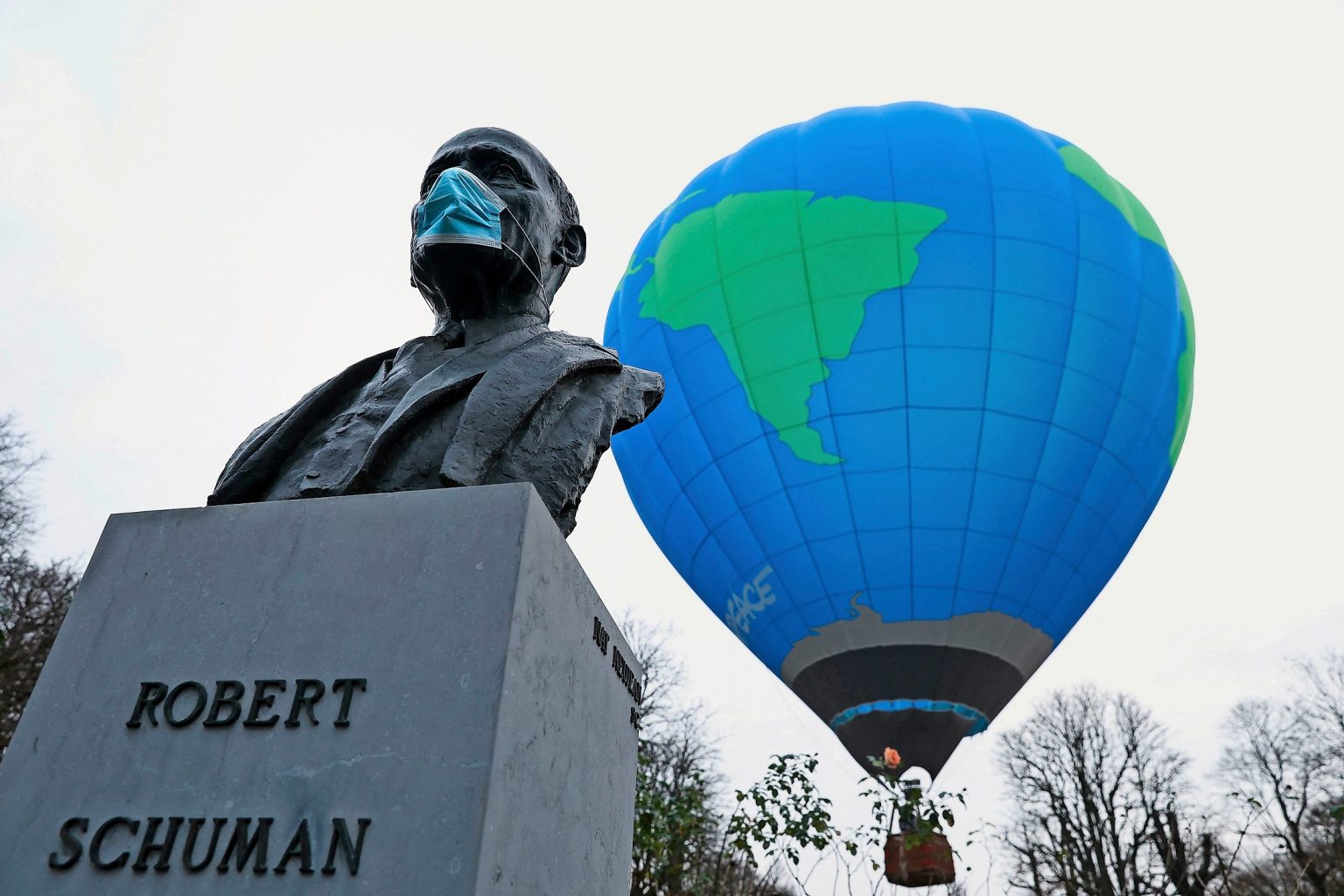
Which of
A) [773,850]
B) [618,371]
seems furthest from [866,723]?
[618,371]

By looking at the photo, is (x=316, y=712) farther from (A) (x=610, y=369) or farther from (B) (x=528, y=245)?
(B) (x=528, y=245)

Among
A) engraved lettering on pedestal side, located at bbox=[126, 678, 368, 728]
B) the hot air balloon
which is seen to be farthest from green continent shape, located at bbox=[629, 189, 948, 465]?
engraved lettering on pedestal side, located at bbox=[126, 678, 368, 728]

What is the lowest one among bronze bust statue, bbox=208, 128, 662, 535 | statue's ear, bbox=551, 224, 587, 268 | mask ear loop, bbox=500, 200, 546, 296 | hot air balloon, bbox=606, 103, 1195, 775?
bronze bust statue, bbox=208, 128, 662, 535

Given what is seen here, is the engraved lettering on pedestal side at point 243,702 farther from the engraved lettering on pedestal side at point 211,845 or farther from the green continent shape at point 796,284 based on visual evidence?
the green continent shape at point 796,284

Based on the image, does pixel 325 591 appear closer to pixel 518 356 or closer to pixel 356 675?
pixel 356 675

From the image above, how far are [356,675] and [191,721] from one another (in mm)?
384

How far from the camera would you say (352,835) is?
81.5 inches

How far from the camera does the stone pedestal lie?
6.86 ft

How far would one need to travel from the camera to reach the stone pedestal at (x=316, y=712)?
2.09 metres

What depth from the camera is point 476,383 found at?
303 centimetres

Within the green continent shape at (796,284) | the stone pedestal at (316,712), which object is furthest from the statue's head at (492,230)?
the green continent shape at (796,284)

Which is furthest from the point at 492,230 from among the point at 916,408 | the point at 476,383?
the point at 916,408

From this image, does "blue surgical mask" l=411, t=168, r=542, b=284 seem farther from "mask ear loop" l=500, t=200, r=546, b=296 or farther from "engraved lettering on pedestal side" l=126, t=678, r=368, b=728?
"engraved lettering on pedestal side" l=126, t=678, r=368, b=728

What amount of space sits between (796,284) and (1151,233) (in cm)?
556
